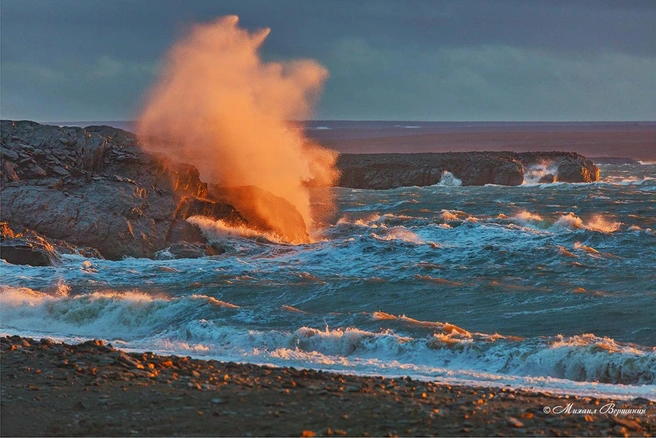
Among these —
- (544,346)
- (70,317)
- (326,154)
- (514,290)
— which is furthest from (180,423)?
(326,154)

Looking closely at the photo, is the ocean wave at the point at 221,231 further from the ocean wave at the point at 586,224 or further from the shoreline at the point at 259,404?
the shoreline at the point at 259,404

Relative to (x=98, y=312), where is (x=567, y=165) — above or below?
above

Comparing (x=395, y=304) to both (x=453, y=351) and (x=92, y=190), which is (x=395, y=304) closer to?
(x=453, y=351)

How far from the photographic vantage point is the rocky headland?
72.2 feet

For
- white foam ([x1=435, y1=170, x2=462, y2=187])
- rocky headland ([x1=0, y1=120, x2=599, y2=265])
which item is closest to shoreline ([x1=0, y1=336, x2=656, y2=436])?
rocky headland ([x1=0, y1=120, x2=599, y2=265])

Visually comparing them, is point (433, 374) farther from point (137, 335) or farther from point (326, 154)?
point (326, 154)

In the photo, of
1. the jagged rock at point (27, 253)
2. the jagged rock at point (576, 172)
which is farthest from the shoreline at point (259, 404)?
the jagged rock at point (576, 172)

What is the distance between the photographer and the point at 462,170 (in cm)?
5497

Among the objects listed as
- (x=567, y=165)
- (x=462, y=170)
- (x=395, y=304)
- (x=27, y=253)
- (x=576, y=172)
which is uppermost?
(x=567, y=165)

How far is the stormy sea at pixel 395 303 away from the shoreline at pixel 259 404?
5.54 ft

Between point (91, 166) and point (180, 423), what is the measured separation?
56.7ft

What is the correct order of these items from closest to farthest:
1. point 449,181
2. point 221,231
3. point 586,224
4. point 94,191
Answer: point 94,191
point 221,231
point 586,224
point 449,181

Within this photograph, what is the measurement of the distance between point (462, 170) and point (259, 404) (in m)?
46.6

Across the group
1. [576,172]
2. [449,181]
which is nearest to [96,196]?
[449,181]
